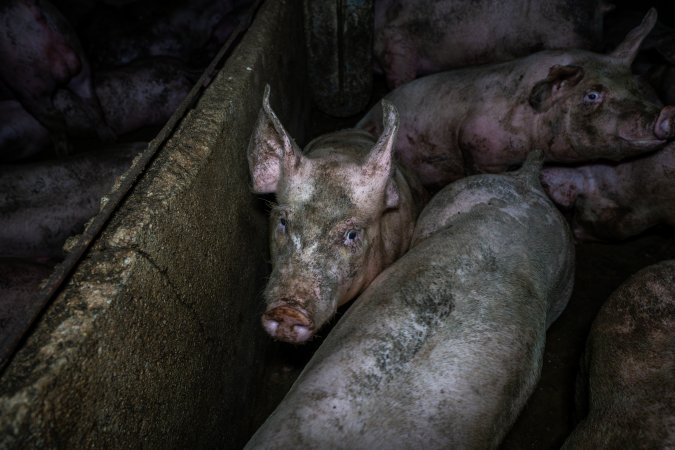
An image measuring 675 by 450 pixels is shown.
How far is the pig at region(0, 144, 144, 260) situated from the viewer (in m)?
3.80

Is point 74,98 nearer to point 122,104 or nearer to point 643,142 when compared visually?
point 122,104

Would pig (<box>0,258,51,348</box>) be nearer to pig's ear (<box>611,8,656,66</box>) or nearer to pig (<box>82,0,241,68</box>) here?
pig (<box>82,0,241,68</box>)

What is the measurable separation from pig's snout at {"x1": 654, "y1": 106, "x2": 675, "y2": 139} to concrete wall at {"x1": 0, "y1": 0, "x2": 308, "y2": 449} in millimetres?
2729

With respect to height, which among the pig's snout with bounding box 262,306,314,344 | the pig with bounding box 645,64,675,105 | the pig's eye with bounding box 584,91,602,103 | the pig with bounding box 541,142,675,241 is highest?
the pig's eye with bounding box 584,91,602,103

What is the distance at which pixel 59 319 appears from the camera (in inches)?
57.7

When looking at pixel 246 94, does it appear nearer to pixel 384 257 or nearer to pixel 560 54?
pixel 384 257

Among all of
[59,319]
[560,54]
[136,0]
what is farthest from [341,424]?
[136,0]

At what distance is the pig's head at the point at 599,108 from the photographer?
11.4ft

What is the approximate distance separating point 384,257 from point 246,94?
1279mm

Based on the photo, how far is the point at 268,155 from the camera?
2.69 metres

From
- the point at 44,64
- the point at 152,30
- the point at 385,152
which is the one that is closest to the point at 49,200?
the point at 44,64

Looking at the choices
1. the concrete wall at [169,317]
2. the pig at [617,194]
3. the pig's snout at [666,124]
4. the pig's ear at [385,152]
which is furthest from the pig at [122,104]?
the pig's snout at [666,124]

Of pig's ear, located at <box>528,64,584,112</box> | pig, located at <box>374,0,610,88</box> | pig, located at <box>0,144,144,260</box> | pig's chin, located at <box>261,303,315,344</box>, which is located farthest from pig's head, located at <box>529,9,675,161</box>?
pig, located at <box>0,144,144,260</box>

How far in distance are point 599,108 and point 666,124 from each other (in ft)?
1.56
